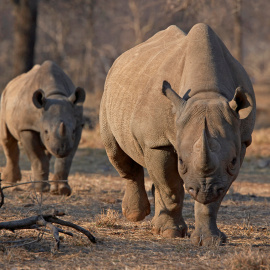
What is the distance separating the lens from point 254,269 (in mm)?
3930

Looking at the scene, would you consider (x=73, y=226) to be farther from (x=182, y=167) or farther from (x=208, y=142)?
(x=208, y=142)

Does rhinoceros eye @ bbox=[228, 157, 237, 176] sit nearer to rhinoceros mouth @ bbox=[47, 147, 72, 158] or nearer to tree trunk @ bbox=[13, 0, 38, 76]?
rhinoceros mouth @ bbox=[47, 147, 72, 158]

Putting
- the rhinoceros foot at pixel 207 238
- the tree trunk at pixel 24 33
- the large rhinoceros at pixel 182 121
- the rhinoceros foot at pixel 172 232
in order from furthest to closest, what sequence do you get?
the tree trunk at pixel 24 33 → the rhinoceros foot at pixel 172 232 → the rhinoceros foot at pixel 207 238 → the large rhinoceros at pixel 182 121

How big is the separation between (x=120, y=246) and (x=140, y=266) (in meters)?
0.70

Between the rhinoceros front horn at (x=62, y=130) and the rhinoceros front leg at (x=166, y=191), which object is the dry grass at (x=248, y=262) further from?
the rhinoceros front horn at (x=62, y=130)

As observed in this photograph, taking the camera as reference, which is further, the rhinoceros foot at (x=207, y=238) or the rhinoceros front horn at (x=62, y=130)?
the rhinoceros front horn at (x=62, y=130)

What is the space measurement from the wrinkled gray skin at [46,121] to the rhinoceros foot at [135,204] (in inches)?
73.6

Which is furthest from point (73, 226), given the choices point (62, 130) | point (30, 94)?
point (30, 94)

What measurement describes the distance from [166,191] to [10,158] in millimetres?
5200

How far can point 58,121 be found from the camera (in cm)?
831

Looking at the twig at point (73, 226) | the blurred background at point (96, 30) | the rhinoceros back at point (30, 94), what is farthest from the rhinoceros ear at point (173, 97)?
the blurred background at point (96, 30)

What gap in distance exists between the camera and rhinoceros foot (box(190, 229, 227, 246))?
470 centimetres

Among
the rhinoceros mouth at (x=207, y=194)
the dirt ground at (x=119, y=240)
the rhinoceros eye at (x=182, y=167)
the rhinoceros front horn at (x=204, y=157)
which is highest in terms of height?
the rhinoceros front horn at (x=204, y=157)

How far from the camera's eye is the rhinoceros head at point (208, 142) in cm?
416
